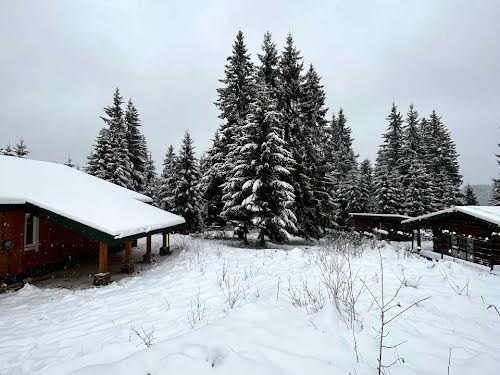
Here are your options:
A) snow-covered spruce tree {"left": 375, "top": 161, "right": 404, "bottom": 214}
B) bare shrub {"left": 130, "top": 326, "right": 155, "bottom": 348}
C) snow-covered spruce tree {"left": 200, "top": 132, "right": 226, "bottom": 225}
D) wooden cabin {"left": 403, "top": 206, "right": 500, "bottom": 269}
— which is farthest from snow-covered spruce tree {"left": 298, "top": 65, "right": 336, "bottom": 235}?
bare shrub {"left": 130, "top": 326, "right": 155, "bottom": 348}

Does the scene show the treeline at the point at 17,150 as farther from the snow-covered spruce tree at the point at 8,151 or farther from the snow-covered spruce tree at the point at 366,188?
the snow-covered spruce tree at the point at 366,188

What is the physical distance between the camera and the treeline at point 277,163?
A: 18016mm

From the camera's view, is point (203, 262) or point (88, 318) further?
point (203, 262)

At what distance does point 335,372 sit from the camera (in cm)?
287

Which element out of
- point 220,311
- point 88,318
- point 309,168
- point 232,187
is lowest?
point 88,318

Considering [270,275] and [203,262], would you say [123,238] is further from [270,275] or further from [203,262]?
[270,275]

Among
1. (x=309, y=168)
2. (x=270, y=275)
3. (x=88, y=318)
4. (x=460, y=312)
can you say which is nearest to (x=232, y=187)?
(x=309, y=168)

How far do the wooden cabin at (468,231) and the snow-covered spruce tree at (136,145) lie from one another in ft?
96.4

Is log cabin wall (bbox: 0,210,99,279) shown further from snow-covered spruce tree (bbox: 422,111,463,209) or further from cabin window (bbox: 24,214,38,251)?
snow-covered spruce tree (bbox: 422,111,463,209)

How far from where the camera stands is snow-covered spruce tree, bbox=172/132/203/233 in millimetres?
28672

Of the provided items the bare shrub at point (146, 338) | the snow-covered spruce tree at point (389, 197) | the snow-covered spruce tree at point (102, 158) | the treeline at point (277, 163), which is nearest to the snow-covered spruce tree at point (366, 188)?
the treeline at point (277, 163)

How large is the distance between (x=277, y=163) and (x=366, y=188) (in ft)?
96.5

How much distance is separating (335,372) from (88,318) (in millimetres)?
5618

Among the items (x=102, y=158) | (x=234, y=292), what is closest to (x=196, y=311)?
(x=234, y=292)
